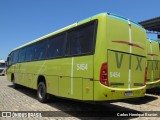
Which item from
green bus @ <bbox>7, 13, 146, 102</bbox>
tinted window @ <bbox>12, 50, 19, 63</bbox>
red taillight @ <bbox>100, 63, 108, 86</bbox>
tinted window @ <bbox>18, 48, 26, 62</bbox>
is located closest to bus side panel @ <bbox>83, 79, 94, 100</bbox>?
green bus @ <bbox>7, 13, 146, 102</bbox>

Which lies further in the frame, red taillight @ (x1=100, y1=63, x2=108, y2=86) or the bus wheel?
the bus wheel

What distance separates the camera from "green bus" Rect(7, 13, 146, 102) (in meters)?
7.11

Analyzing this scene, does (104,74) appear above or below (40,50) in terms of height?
below

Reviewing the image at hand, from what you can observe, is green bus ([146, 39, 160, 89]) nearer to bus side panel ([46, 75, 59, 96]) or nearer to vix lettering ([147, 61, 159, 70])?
vix lettering ([147, 61, 159, 70])

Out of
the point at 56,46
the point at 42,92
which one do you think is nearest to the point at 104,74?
the point at 56,46

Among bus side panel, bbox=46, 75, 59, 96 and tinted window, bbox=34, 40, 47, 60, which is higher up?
tinted window, bbox=34, 40, 47, 60

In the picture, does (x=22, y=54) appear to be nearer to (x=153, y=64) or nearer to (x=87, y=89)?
(x=153, y=64)

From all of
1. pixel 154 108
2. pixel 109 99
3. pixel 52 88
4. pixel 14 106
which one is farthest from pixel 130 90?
pixel 14 106

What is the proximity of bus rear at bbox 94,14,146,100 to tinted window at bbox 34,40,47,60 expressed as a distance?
4839 mm

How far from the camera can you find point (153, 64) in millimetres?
11992

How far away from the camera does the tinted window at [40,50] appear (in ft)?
38.2

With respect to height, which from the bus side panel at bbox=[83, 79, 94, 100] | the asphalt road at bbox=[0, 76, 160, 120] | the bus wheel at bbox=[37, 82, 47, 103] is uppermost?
the bus side panel at bbox=[83, 79, 94, 100]

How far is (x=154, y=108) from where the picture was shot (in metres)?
9.91

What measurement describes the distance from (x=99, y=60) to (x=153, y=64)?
5.82 meters
